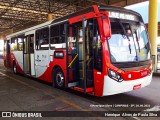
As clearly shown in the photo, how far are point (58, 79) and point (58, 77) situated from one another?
9cm

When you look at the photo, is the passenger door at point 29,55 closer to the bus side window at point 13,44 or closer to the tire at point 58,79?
the bus side window at point 13,44

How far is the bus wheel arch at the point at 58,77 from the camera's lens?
285 inches

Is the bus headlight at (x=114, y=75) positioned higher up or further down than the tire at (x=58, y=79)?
higher up

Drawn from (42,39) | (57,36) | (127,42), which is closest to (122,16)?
(127,42)

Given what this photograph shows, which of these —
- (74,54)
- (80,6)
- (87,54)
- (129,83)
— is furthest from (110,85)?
(80,6)

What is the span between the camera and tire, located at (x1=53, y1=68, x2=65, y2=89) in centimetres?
726

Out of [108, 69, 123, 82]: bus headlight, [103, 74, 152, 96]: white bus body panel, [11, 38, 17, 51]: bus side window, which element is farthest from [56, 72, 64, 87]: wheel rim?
[11, 38, 17, 51]: bus side window

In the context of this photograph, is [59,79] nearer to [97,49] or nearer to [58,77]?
[58,77]

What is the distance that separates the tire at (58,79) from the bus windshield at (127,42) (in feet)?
8.69

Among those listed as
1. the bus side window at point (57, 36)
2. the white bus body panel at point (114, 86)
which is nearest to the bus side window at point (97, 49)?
the white bus body panel at point (114, 86)

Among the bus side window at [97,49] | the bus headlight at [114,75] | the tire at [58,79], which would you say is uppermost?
the bus side window at [97,49]

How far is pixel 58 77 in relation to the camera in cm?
751

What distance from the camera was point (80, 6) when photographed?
909 inches

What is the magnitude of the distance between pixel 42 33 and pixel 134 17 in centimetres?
425
